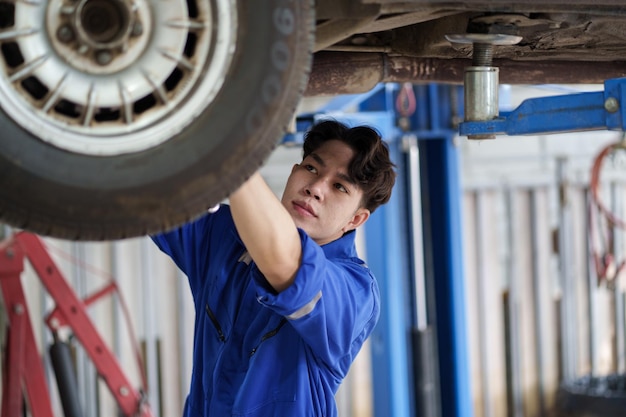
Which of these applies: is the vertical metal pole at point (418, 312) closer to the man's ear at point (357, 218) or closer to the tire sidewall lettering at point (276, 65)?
the man's ear at point (357, 218)

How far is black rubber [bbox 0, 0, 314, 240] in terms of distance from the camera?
111cm

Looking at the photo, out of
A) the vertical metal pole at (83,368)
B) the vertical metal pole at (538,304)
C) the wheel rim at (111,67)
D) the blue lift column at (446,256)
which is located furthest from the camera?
the vertical metal pole at (538,304)

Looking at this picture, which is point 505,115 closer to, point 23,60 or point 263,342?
point 263,342

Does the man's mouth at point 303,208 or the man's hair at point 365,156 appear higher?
the man's hair at point 365,156

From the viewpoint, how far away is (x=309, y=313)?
1499mm

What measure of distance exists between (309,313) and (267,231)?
0.21m

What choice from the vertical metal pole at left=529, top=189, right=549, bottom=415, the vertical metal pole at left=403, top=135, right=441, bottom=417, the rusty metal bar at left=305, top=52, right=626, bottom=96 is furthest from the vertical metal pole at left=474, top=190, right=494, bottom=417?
the rusty metal bar at left=305, top=52, right=626, bottom=96

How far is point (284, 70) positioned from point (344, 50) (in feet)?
2.82

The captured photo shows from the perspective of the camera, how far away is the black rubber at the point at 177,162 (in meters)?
1.11

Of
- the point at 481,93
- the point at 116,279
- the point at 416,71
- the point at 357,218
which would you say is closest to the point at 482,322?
the point at 116,279

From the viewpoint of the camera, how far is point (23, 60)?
1114mm

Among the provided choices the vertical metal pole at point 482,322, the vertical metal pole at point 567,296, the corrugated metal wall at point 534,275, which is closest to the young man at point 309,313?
the corrugated metal wall at point 534,275

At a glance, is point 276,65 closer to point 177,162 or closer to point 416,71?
point 177,162

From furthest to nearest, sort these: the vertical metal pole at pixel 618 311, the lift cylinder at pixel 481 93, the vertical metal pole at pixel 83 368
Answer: the vertical metal pole at pixel 618 311
the vertical metal pole at pixel 83 368
the lift cylinder at pixel 481 93
